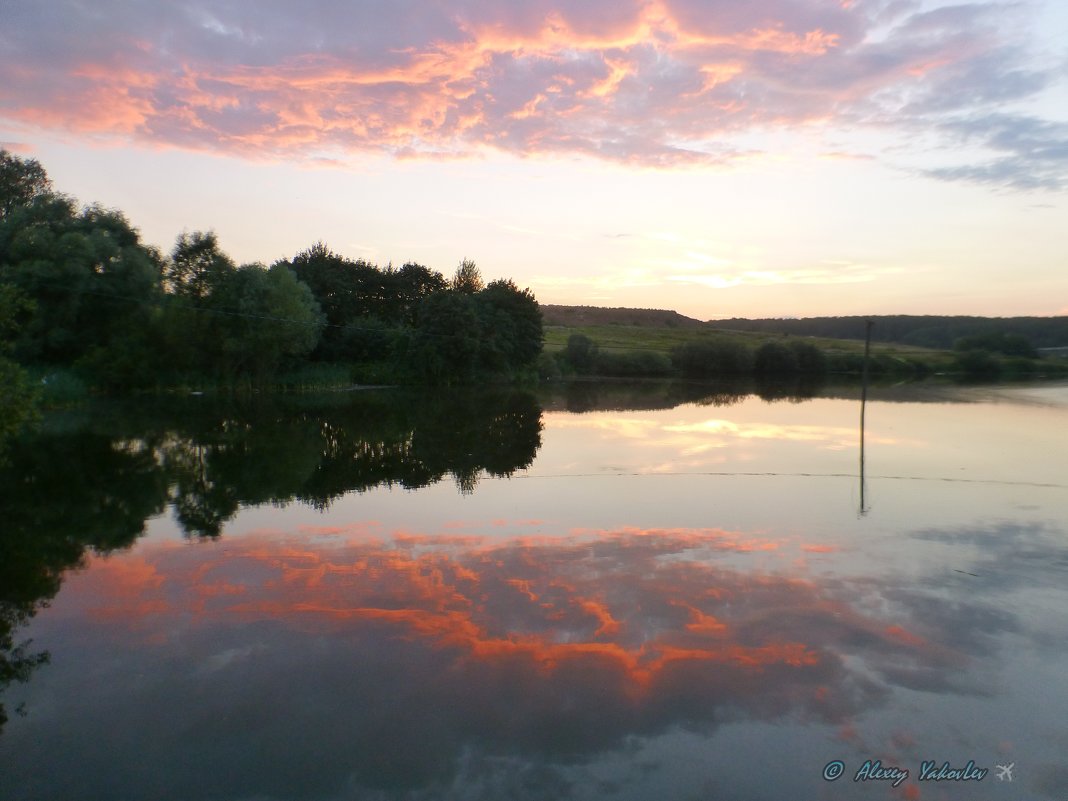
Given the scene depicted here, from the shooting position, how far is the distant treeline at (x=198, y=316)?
1575 inches

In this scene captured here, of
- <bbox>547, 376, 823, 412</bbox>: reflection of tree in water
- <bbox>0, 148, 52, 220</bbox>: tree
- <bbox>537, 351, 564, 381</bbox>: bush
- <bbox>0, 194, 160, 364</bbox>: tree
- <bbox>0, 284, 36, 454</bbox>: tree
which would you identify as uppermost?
<bbox>0, 148, 52, 220</bbox>: tree

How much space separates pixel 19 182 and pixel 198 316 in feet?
67.0

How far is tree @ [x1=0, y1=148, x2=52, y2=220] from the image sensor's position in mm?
51500

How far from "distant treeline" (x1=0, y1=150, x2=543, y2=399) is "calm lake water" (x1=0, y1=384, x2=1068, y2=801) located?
26.4m

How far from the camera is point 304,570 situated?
9.95 meters

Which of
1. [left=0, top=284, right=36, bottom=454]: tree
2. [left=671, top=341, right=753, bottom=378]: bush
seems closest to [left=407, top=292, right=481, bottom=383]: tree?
[left=671, top=341, right=753, bottom=378]: bush

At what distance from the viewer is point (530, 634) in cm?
763

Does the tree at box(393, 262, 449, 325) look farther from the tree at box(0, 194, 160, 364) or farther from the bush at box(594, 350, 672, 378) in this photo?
the tree at box(0, 194, 160, 364)

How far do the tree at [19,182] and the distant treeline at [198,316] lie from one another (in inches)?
3.3

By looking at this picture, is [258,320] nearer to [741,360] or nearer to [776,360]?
[741,360]

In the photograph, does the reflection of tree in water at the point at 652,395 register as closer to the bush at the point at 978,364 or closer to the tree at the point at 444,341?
the tree at the point at 444,341

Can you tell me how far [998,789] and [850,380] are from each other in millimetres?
68133

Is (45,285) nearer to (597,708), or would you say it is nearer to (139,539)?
(139,539)

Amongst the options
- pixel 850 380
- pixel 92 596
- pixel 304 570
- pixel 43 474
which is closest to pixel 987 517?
pixel 304 570
